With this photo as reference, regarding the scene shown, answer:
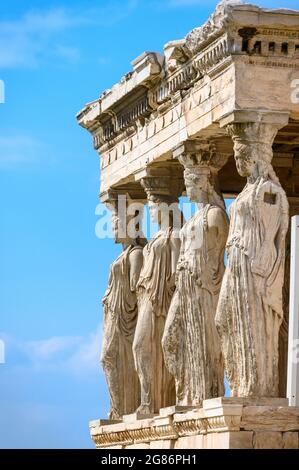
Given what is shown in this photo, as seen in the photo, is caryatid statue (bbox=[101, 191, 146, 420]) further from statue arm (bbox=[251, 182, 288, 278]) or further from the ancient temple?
statue arm (bbox=[251, 182, 288, 278])

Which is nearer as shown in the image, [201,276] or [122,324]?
[201,276]

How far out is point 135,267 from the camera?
33.5 metres

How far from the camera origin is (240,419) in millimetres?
27500

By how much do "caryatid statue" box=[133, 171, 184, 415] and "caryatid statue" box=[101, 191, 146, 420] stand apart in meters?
1.34

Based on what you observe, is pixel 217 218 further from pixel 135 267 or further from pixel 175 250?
pixel 135 267

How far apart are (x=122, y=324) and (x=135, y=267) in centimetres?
97

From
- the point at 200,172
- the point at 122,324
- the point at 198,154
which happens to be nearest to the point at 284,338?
the point at 200,172

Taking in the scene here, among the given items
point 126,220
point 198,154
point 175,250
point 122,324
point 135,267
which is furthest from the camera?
point 126,220

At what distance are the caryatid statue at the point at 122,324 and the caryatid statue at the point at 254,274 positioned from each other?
543cm

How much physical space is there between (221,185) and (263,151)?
5394 mm
